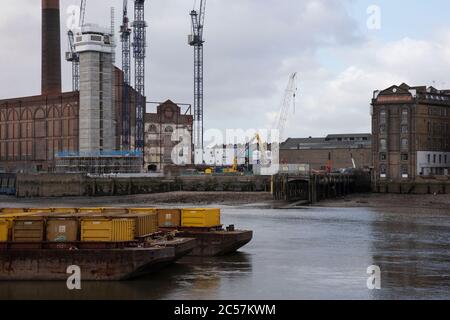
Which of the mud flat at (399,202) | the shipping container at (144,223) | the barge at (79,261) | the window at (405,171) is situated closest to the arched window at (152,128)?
the window at (405,171)

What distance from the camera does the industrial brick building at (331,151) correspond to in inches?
6949

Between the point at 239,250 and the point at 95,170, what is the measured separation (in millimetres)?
103852

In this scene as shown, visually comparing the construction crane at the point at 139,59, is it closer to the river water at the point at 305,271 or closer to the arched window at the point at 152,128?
the arched window at the point at 152,128

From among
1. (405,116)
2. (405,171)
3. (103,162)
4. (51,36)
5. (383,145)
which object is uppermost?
(51,36)

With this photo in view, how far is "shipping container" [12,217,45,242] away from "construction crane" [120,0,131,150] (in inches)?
4797

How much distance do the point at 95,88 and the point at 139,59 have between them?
55.6 ft

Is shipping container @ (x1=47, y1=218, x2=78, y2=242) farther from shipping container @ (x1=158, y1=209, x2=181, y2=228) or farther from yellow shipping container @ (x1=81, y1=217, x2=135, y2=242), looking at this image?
shipping container @ (x1=158, y1=209, x2=181, y2=228)

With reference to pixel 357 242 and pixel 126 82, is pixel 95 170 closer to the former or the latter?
pixel 126 82

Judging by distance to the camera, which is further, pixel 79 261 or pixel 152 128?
pixel 152 128

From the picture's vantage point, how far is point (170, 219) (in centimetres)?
4322

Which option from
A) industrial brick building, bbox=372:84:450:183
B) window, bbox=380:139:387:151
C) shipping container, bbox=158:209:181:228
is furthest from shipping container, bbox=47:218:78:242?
window, bbox=380:139:387:151

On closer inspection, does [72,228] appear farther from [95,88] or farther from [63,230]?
[95,88]

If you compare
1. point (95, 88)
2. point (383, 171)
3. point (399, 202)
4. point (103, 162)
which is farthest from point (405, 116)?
point (95, 88)
